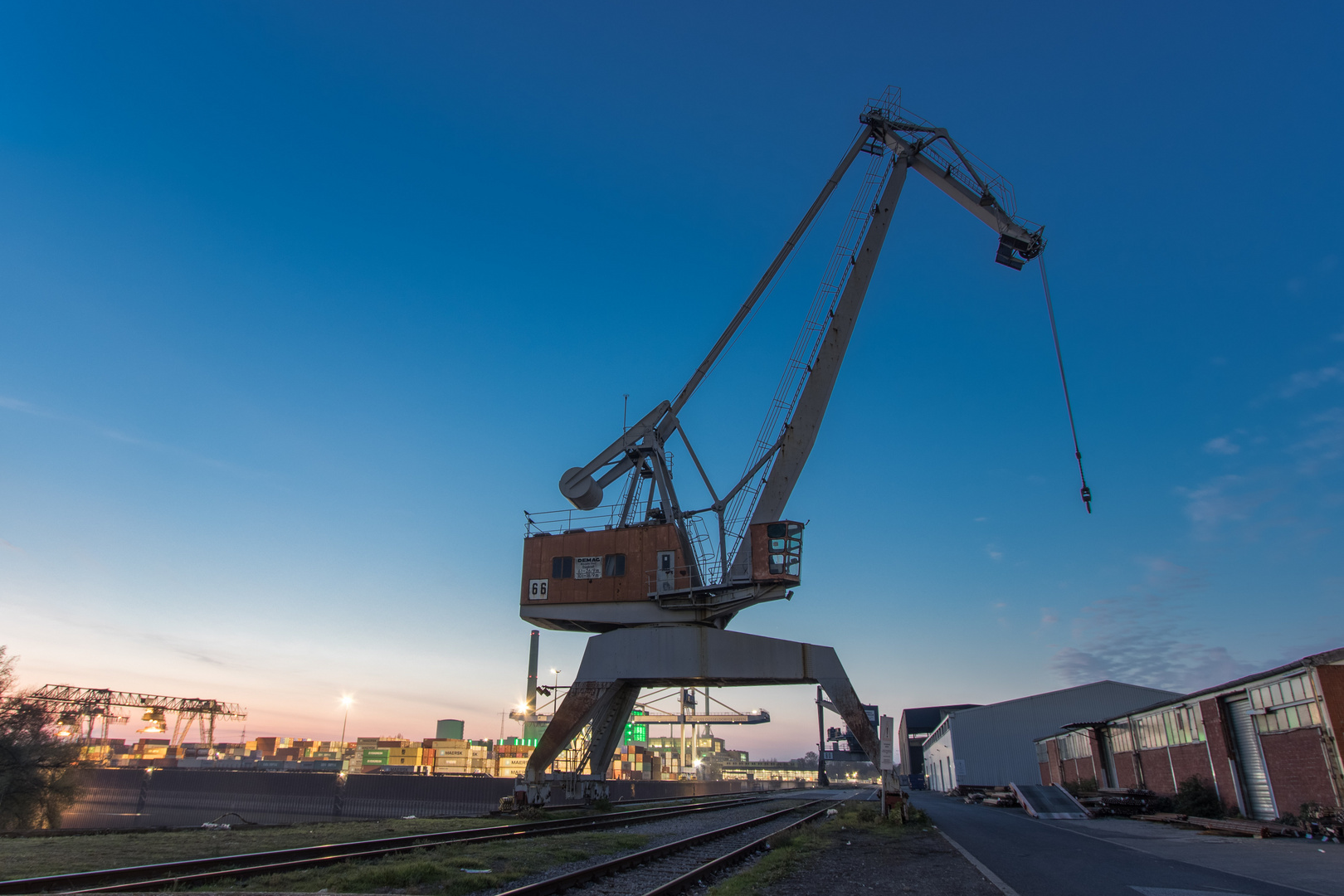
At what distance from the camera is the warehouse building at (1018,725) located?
52094mm

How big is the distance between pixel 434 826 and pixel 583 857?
767cm

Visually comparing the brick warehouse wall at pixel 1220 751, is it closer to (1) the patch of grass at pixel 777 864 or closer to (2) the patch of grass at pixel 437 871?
(1) the patch of grass at pixel 777 864

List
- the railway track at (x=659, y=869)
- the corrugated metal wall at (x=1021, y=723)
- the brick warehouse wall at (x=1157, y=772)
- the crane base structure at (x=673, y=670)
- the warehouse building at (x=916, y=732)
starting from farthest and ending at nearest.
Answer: the warehouse building at (x=916, y=732) → the corrugated metal wall at (x=1021, y=723) → the brick warehouse wall at (x=1157, y=772) → the crane base structure at (x=673, y=670) → the railway track at (x=659, y=869)

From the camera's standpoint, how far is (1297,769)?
19.2 m

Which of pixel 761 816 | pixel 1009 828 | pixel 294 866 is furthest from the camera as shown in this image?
pixel 761 816

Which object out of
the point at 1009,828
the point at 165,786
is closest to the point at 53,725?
the point at 165,786

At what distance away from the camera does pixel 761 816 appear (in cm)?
2472

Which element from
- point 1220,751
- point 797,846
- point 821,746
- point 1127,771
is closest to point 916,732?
point 821,746

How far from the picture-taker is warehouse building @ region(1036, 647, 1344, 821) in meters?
17.8

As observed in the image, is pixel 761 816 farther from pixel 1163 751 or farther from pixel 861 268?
pixel 861 268

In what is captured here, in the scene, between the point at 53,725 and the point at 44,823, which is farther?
the point at 53,725

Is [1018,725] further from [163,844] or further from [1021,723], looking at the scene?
[163,844]

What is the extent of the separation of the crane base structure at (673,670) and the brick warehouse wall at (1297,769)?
1076cm

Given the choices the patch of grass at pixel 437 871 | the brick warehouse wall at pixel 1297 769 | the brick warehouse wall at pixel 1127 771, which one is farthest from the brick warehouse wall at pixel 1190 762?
the patch of grass at pixel 437 871
